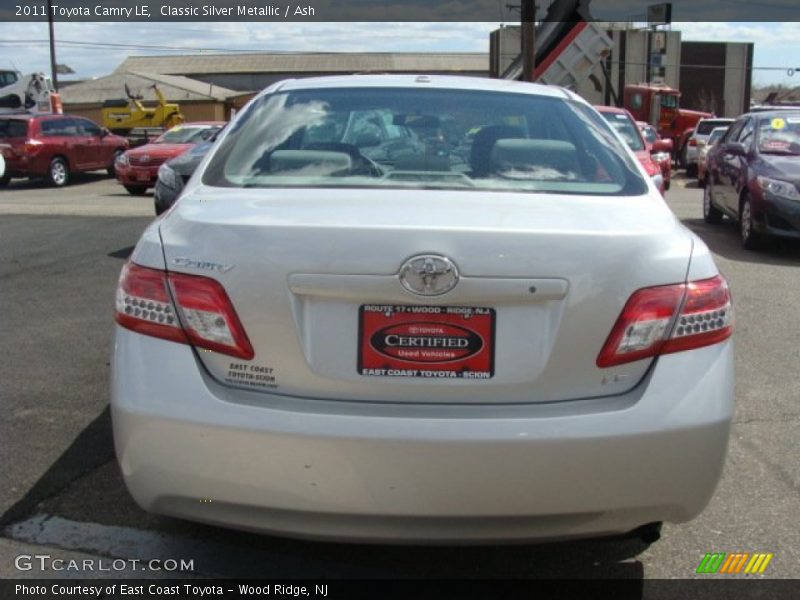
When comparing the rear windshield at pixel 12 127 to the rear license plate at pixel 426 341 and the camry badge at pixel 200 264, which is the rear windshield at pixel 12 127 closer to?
the camry badge at pixel 200 264

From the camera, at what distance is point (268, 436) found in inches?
94.9

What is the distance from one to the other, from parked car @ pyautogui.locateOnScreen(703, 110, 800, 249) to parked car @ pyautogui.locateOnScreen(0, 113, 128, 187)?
1518 cm

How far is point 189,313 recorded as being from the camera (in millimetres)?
2529

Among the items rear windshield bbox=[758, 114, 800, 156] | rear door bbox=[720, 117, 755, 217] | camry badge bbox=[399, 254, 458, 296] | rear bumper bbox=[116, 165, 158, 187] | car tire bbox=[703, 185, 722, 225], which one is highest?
camry badge bbox=[399, 254, 458, 296]

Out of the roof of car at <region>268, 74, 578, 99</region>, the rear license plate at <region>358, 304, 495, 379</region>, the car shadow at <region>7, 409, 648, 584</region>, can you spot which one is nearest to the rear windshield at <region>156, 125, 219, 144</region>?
the roof of car at <region>268, 74, 578, 99</region>

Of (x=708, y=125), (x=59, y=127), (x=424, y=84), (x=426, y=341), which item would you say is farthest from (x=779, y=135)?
(x=708, y=125)

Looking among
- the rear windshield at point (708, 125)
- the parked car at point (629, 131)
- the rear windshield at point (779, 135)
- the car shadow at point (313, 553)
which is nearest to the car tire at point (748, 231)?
the rear windshield at point (779, 135)

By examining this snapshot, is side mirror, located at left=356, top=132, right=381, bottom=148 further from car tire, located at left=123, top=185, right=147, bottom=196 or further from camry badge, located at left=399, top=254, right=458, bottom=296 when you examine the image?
car tire, located at left=123, top=185, right=147, bottom=196

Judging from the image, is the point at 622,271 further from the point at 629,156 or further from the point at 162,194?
the point at 162,194

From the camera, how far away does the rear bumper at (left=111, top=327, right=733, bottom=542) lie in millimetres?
2400

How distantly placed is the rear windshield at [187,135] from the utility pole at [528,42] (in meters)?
6.81

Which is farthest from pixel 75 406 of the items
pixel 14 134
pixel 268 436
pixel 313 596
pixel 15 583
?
pixel 14 134

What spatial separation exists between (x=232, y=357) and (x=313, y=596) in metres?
0.91

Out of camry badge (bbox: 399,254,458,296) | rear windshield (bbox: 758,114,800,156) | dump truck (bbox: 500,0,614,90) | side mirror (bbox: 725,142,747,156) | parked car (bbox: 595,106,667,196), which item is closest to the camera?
camry badge (bbox: 399,254,458,296)
